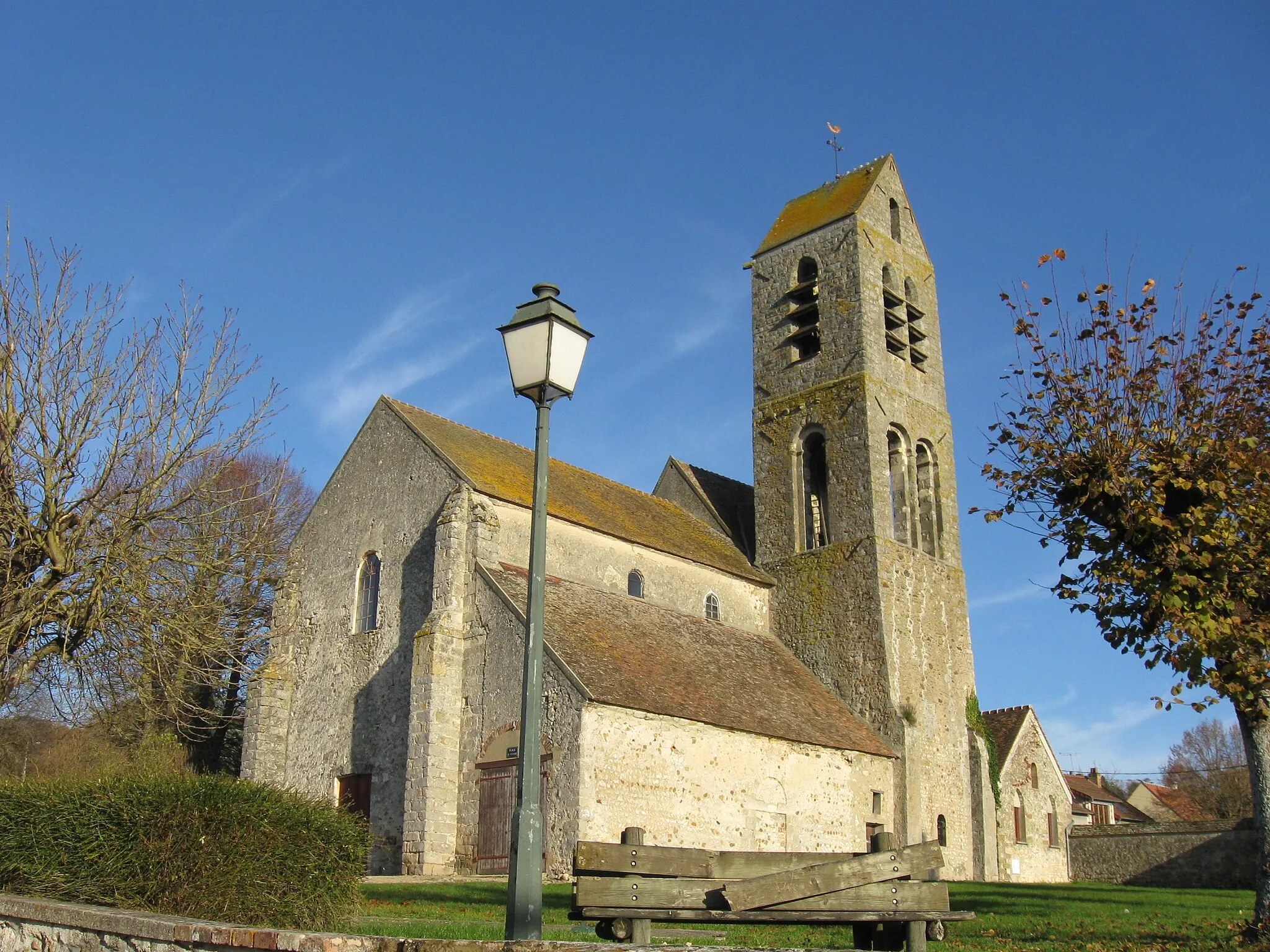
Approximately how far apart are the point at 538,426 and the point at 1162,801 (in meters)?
68.4

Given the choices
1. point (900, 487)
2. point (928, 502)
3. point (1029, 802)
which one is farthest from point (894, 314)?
point (1029, 802)

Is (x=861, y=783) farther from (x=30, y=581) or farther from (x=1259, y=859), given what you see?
(x=30, y=581)

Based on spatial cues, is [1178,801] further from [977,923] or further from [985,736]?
[977,923]

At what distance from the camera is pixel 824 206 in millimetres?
33062

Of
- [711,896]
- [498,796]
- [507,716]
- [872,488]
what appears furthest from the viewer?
[872,488]

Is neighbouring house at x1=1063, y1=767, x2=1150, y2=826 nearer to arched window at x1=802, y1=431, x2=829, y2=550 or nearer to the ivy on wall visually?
the ivy on wall

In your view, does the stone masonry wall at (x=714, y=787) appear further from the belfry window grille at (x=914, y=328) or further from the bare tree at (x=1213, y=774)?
the bare tree at (x=1213, y=774)

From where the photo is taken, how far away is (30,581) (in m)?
15.8

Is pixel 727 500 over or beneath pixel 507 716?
over

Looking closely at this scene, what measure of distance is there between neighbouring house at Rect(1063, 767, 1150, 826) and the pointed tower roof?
99.0 ft

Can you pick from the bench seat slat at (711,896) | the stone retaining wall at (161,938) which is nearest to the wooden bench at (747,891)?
the bench seat slat at (711,896)

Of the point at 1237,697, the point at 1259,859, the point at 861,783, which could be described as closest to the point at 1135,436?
the point at 1237,697

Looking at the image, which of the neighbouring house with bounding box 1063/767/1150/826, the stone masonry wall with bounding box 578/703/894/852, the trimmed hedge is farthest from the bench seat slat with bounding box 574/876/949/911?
the neighbouring house with bounding box 1063/767/1150/826

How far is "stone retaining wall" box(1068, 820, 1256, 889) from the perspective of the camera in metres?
29.0
